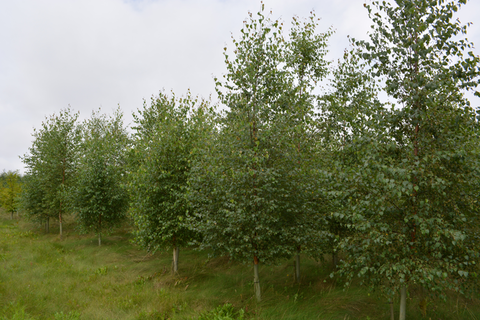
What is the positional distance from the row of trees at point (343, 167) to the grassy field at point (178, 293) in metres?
1.19

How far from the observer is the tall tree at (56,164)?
2470 centimetres

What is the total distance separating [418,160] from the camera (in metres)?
5.87

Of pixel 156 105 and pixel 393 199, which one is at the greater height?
pixel 156 105

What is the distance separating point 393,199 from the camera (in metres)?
6.37

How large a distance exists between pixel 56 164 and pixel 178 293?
20.6 metres

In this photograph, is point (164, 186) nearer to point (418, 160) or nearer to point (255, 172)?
point (255, 172)

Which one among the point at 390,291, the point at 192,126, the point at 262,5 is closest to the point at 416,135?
the point at 390,291

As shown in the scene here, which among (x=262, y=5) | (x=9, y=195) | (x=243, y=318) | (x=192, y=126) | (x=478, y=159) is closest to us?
(x=478, y=159)

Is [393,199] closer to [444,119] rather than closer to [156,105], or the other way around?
[444,119]

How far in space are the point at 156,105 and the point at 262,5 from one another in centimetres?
1596

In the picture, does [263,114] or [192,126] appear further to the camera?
[192,126]

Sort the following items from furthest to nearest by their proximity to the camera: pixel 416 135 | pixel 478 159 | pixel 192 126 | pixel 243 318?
pixel 192 126, pixel 243 318, pixel 416 135, pixel 478 159

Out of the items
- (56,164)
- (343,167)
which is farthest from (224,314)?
(56,164)

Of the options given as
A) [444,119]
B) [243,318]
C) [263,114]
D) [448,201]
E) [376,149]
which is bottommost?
[243,318]
